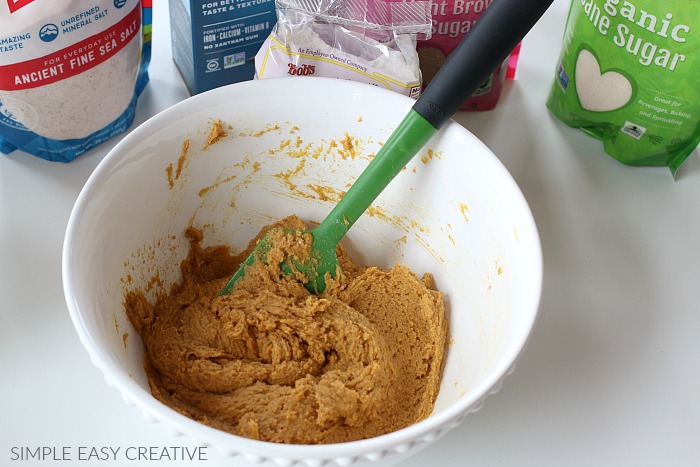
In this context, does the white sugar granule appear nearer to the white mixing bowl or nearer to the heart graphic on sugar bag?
the white mixing bowl

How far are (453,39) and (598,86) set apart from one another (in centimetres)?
23

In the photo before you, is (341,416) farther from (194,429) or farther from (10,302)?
(10,302)

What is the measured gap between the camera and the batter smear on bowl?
0.81m

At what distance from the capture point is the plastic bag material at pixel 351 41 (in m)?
0.99

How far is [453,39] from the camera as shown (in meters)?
1.09

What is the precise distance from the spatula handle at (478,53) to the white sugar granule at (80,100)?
1.52 ft

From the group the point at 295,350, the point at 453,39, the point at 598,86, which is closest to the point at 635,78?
the point at 598,86

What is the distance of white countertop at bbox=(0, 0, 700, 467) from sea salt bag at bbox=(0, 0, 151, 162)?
0.05 meters

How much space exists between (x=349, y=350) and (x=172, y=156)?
32cm

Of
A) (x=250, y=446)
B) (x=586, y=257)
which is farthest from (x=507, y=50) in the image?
(x=250, y=446)

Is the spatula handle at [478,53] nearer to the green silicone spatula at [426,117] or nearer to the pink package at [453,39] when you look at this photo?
the green silicone spatula at [426,117]

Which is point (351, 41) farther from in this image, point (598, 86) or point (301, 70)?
point (598, 86)

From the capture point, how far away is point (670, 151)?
1136mm

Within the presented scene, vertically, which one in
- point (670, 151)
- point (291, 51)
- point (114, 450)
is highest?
point (291, 51)
